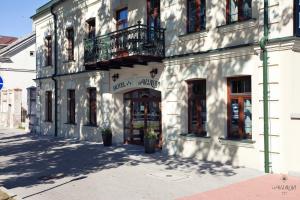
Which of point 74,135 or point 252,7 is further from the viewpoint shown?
point 74,135

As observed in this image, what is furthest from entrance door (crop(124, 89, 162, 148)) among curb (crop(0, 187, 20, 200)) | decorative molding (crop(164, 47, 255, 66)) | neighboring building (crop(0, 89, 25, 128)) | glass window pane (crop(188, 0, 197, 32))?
neighboring building (crop(0, 89, 25, 128))

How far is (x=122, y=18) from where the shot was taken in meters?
16.5

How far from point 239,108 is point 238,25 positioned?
7.87 ft

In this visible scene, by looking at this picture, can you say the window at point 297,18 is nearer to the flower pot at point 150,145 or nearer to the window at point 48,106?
the flower pot at point 150,145

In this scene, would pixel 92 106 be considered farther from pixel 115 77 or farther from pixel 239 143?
pixel 239 143

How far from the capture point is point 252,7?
424 inches

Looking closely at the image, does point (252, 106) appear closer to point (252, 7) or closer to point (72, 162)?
point (252, 7)

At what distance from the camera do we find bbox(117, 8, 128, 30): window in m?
16.2

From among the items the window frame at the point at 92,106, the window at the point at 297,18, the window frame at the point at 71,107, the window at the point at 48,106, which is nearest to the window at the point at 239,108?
the window at the point at 297,18

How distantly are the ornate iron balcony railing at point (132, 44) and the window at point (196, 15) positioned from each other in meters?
1.19

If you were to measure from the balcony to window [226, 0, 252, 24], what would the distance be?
2.91 metres

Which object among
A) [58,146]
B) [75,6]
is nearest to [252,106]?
[58,146]

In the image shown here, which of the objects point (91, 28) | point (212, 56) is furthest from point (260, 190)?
point (91, 28)

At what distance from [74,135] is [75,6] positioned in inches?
256
